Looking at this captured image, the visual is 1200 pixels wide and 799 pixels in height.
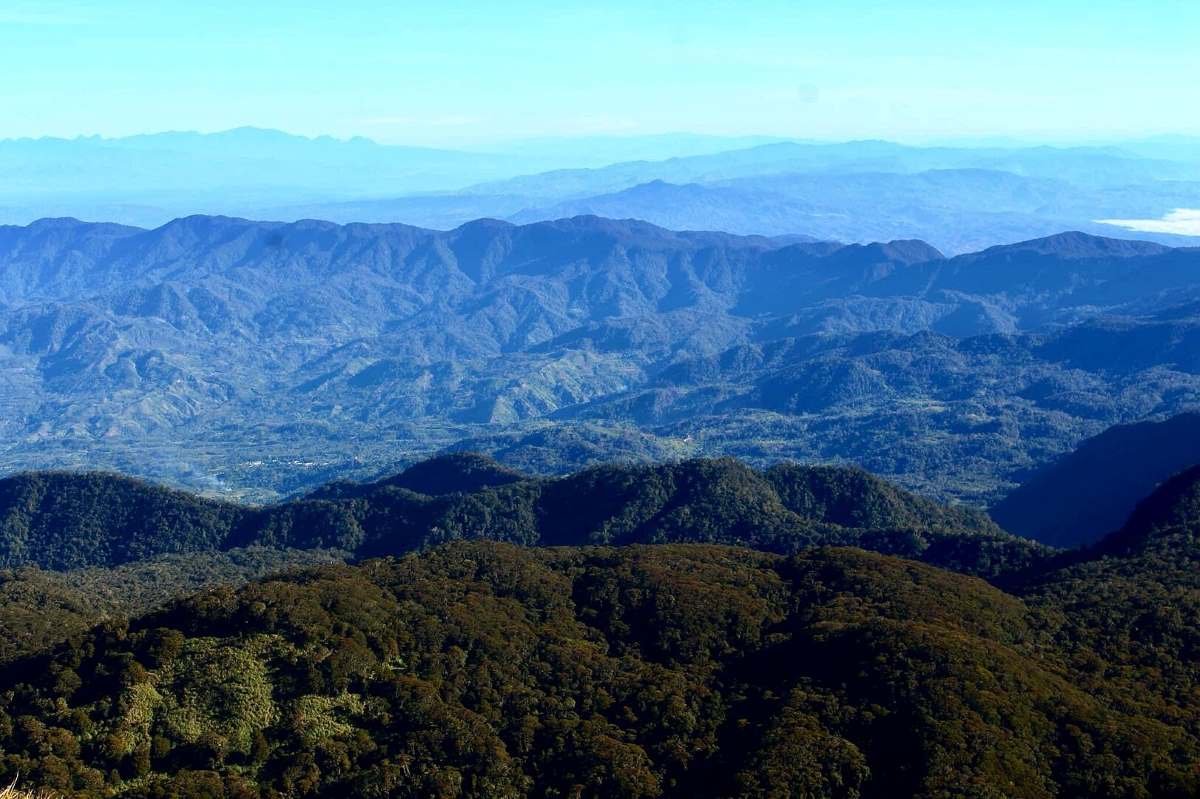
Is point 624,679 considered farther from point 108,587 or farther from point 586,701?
point 108,587

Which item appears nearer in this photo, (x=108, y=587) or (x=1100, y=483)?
(x=108, y=587)

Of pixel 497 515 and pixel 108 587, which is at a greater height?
pixel 108 587

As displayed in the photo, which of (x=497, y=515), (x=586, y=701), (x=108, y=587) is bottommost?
(x=497, y=515)

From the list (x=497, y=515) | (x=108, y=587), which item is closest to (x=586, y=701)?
(x=108, y=587)

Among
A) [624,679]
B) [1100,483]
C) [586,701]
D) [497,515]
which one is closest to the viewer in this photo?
[586,701]

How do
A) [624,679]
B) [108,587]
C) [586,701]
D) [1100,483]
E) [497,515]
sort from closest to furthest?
1. [586,701]
2. [624,679]
3. [108,587]
4. [497,515]
5. [1100,483]

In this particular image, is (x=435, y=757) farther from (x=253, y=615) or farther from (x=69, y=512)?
(x=69, y=512)

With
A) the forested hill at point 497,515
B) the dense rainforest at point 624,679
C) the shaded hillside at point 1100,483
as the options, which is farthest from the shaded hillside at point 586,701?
the shaded hillside at point 1100,483
